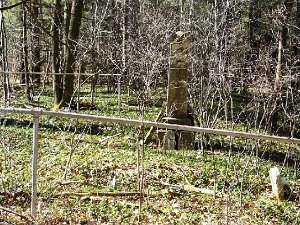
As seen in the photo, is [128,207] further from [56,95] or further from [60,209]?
[56,95]

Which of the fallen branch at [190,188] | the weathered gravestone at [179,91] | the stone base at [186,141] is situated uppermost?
the weathered gravestone at [179,91]

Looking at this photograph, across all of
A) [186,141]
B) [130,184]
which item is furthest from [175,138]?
[130,184]

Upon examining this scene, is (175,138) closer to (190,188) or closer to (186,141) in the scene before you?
(186,141)

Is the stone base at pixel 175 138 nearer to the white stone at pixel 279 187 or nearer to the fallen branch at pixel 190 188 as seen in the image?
the fallen branch at pixel 190 188

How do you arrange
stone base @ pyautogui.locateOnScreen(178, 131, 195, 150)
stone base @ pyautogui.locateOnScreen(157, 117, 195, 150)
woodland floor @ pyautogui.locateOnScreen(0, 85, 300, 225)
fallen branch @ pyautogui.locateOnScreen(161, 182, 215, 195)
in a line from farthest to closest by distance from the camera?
stone base @ pyautogui.locateOnScreen(178, 131, 195, 150) → stone base @ pyautogui.locateOnScreen(157, 117, 195, 150) → fallen branch @ pyautogui.locateOnScreen(161, 182, 215, 195) → woodland floor @ pyautogui.locateOnScreen(0, 85, 300, 225)

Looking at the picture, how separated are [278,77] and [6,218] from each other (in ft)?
33.3

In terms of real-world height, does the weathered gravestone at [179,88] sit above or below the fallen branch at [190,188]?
above

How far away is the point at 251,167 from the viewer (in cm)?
896

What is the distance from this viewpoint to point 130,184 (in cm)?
728

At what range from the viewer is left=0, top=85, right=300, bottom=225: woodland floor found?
6031 mm

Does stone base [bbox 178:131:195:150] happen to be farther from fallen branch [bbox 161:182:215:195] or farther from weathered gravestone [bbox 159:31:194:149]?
fallen branch [bbox 161:182:215:195]

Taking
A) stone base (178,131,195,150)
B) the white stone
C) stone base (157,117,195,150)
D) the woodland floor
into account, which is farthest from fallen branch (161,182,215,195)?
stone base (178,131,195,150)

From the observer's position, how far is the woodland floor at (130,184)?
603cm

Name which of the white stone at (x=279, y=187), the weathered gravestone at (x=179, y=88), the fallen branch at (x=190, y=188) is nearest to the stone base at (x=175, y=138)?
the weathered gravestone at (x=179, y=88)
